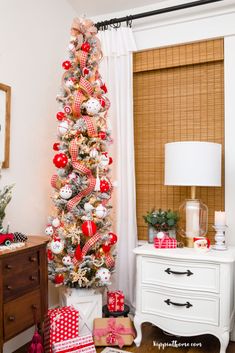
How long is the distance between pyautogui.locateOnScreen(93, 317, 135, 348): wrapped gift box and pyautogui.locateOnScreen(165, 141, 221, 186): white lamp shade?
1105 mm

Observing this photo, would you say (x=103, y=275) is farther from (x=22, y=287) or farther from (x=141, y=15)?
(x=141, y=15)

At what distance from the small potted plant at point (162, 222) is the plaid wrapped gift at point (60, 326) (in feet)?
2.83

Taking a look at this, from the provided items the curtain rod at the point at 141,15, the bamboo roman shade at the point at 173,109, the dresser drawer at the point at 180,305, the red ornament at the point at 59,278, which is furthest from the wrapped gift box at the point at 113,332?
the curtain rod at the point at 141,15

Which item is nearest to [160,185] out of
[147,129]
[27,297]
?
[147,129]

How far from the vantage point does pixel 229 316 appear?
2312 mm

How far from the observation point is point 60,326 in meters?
2.28

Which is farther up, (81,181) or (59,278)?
(81,181)

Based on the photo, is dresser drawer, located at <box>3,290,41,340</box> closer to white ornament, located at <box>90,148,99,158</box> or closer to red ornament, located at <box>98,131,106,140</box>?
white ornament, located at <box>90,148,99,158</box>

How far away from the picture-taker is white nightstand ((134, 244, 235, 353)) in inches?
89.7

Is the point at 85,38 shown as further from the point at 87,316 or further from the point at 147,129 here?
the point at 87,316

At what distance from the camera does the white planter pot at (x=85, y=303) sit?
8.30 feet

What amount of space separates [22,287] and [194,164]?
1381mm

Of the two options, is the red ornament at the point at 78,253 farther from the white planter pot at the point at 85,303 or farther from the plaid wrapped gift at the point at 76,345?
the plaid wrapped gift at the point at 76,345

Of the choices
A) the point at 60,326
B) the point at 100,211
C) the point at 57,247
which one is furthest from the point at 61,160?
the point at 60,326
